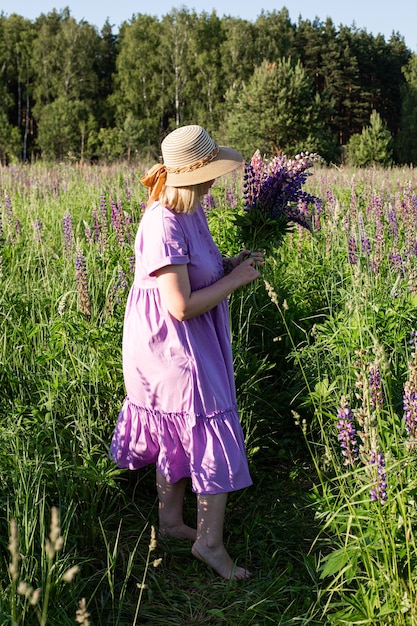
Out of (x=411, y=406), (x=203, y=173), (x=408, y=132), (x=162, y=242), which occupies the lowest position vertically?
(x=411, y=406)

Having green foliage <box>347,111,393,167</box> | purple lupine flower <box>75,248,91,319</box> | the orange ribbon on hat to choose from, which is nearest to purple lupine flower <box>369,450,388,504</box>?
the orange ribbon on hat

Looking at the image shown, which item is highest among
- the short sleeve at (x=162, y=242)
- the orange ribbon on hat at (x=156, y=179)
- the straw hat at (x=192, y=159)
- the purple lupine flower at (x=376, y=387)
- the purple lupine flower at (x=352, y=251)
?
the straw hat at (x=192, y=159)

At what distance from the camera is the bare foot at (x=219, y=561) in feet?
7.81

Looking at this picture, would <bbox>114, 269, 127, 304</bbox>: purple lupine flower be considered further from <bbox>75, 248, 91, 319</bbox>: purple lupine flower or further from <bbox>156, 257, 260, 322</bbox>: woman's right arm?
<bbox>156, 257, 260, 322</bbox>: woman's right arm

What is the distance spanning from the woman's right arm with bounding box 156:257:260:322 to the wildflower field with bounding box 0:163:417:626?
210mm

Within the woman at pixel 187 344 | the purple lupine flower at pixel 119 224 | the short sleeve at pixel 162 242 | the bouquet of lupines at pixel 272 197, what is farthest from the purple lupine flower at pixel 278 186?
the purple lupine flower at pixel 119 224

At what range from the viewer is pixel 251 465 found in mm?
3037

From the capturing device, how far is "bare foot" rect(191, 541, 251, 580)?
238 centimetres

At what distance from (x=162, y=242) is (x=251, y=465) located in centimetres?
133

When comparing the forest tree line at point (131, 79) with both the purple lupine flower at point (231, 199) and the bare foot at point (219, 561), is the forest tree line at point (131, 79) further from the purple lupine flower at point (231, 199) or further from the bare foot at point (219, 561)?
the bare foot at point (219, 561)

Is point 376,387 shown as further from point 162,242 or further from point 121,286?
point 121,286

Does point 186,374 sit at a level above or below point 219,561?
above

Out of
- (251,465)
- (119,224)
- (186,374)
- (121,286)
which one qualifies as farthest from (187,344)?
(119,224)

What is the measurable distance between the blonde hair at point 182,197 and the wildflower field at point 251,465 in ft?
1.51
